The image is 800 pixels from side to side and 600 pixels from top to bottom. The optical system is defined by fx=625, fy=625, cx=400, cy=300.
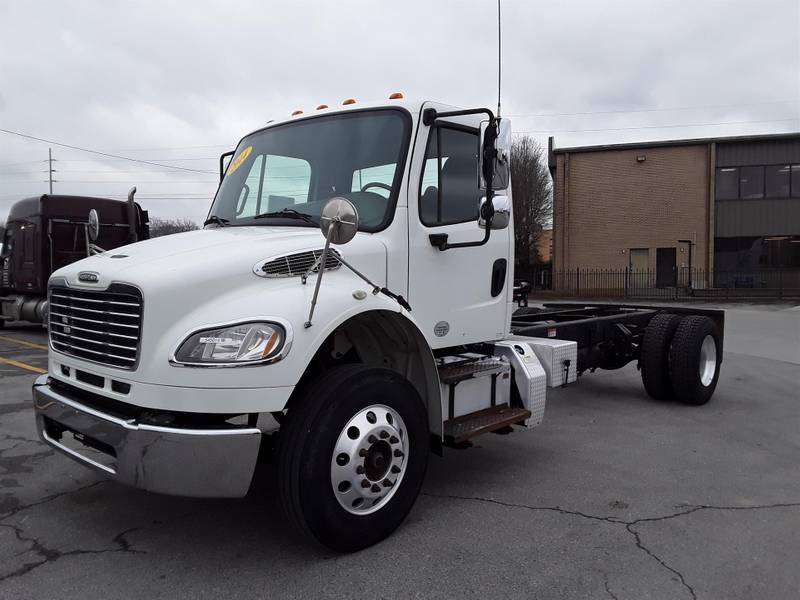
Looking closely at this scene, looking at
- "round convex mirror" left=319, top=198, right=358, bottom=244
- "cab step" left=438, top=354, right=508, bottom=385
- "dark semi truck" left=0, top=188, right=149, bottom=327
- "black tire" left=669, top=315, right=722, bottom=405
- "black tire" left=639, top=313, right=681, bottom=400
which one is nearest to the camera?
"round convex mirror" left=319, top=198, right=358, bottom=244

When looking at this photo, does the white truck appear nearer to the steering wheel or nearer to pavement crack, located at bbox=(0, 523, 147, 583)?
the steering wheel

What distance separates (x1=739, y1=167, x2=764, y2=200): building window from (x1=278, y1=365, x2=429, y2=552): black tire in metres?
33.9

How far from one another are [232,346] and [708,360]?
6517 millimetres

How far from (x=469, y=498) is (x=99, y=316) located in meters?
2.60

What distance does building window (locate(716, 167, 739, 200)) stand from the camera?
1258 inches

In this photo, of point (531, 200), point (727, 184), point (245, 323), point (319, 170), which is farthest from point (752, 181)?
point (245, 323)

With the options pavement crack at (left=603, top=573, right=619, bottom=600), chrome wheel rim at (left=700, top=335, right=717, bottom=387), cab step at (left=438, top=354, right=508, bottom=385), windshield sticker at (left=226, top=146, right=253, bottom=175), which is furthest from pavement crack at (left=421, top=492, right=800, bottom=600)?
chrome wheel rim at (left=700, top=335, right=717, bottom=387)

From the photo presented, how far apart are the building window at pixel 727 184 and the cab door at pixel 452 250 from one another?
3194cm

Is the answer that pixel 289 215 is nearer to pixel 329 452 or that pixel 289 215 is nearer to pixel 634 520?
pixel 329 452

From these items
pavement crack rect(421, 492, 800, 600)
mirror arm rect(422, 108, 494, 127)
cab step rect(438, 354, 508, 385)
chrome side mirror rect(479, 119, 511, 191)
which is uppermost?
mirror arm rect(422, 108, 494, 127)

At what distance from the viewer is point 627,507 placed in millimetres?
4137

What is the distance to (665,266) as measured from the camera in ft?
106

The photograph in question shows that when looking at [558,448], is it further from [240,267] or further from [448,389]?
[240,267]

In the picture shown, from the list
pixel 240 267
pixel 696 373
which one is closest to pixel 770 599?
pixel 240 267
